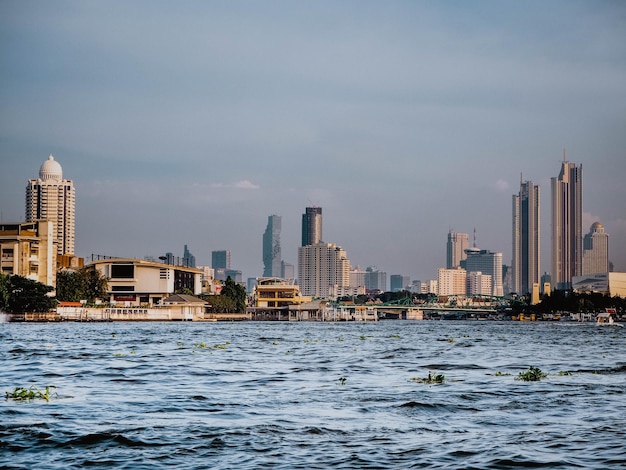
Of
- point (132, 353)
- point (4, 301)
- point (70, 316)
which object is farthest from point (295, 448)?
point (70, 316)

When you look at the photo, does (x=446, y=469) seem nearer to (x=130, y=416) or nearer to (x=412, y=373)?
(x=130, y=416)

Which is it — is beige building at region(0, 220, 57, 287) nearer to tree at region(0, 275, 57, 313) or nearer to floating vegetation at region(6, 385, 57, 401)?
tree at region(0, 275, 57, 313)

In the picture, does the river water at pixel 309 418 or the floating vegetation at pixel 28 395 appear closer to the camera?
the river water at pixel 309 418

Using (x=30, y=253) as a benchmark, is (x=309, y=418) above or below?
below

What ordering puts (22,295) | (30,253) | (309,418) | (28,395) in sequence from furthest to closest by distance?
(30,253) → (22,295) → (28,395) → (309,418)

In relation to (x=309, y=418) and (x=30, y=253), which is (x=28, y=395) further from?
(x=30, y=253)

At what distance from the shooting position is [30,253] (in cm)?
18850

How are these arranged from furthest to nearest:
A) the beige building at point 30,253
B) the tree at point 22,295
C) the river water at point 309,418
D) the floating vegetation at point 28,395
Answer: the beige building at point 30,253
the tree at point 22,295
the floating vegetation at point 28,395
the river water at point 309,418

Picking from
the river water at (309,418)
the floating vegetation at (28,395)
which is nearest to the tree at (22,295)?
the river water at (309,418)

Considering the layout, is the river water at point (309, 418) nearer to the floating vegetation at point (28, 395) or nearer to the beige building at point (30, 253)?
the floating vegetation at point (28, 395)

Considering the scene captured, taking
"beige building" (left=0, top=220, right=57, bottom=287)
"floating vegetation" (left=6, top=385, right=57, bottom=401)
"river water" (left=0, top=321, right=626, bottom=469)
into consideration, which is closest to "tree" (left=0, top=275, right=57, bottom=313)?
"beige building" (left=0, top=220, right=57, bottom=287)

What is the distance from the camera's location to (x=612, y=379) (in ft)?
126

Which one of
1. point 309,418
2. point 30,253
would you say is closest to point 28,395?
point 309,418

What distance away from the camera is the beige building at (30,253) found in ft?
606
